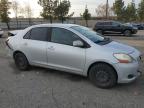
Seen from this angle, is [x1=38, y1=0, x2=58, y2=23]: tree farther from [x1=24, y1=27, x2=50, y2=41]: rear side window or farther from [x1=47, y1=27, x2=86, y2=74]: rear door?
[x1=47, y1=27, x2=86, y2=74]: rear door

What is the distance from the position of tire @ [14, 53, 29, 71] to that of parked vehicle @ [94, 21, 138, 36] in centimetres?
1751

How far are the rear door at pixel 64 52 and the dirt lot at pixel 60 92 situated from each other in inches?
17.6

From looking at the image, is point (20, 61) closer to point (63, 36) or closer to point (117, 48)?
point (63, 36)

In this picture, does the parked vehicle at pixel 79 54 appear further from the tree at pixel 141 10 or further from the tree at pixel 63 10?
the tree at pixel 141 10

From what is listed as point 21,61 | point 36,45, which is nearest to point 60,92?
point 36,45

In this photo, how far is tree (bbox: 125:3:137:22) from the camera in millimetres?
50266

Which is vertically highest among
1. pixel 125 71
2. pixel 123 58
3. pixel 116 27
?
pixel 116 27

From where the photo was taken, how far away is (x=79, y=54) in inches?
222

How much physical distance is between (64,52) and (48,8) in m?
36.3

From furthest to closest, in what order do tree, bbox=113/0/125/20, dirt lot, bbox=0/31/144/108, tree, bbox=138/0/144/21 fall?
1. tree, bbox=138/0/144/21
2. tree, bbox=113/0/125/20
3. dirt lot, bbox=0/31/144/108

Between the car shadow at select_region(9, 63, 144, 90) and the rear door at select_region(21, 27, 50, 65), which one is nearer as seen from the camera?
the car shadow at select_region(9, 63, 144, 90)

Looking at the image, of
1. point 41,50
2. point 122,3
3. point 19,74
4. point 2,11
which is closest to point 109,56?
point 41,50

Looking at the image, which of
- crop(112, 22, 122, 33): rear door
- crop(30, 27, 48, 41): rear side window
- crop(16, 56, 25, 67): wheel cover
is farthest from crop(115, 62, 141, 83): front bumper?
crop(112, 22, 122, 33): rear door

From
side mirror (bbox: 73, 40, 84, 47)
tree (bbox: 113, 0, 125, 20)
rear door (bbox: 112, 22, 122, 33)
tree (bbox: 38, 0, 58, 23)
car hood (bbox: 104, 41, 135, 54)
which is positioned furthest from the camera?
tree (bbox: 113, 0, 125, 20)
